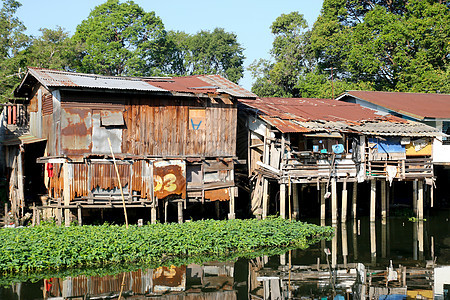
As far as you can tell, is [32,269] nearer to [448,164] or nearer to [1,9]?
[448,164]

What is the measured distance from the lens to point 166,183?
75.6 feet

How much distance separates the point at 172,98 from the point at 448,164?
44.6ft

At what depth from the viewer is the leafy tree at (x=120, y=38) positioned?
4188 cm

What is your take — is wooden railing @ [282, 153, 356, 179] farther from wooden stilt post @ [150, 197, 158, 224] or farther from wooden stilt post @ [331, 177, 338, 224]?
wooden stilt post @ [150, 197, 158, 224]

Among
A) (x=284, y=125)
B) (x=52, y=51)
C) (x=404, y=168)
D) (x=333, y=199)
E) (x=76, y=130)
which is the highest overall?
(x=52, y=51)

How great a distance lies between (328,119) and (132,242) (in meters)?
11.9

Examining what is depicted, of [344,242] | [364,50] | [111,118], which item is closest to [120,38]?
[364,50]

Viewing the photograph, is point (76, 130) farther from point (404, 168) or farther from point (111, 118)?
point (404, 168)

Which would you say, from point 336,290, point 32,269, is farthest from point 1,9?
point 336,290

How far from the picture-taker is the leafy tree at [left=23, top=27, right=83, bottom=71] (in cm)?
3394

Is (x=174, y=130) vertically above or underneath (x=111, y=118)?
underneath

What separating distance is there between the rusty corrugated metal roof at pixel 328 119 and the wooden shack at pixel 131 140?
2305 mm

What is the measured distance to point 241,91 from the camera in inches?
977

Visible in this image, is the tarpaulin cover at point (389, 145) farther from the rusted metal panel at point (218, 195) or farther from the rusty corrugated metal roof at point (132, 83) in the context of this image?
the rusted metal panel at point (218, 195)
